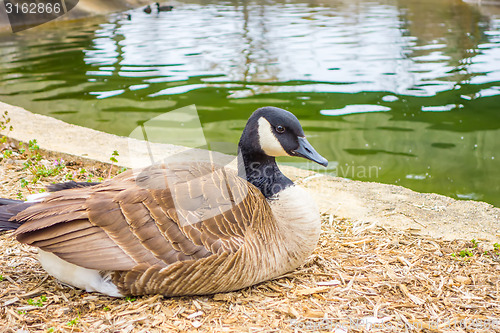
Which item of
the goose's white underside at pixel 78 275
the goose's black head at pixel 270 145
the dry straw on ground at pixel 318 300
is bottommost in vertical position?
the dry straw on ground at pixel 318 300

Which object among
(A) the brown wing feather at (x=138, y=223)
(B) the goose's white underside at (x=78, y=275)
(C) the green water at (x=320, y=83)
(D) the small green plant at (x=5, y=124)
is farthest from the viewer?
(C) the green water at (x=320, y=83)

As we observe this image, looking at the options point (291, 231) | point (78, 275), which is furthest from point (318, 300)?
point (78, 275)

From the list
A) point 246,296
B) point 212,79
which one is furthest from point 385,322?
point 212,79

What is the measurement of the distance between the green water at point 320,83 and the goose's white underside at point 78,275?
3986 millimetres

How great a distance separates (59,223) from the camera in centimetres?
276

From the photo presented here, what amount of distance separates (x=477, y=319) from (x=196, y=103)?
688cm

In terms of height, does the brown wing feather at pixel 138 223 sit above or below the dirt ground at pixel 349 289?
above

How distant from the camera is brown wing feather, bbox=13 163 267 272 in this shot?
2719mm

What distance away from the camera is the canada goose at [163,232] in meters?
2.74

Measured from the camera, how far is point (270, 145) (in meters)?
3.34

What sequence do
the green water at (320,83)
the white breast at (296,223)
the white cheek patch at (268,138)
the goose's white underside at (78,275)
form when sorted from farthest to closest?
the green water at (320,83) → the white cheek patch at (268,138) → the white breast at (296,223) → the goose's white underside at (78,275)

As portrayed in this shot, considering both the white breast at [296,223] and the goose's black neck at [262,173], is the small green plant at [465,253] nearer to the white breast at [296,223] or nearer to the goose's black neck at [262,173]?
the white breast at [296,223]

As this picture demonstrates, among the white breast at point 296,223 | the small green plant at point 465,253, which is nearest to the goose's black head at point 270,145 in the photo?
the white breast at point 296,223

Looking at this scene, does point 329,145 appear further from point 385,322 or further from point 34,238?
point 34,238
